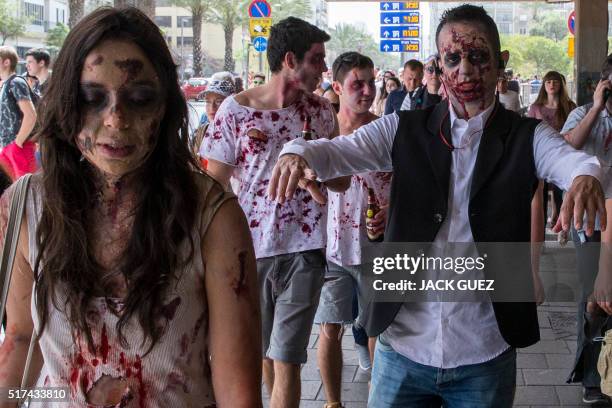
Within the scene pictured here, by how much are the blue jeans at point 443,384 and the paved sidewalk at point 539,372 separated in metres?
2.48

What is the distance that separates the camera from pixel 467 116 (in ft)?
9.83

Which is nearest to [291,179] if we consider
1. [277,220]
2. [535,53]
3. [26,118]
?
[277,220]

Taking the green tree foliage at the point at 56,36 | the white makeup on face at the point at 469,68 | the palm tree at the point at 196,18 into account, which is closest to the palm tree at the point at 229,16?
the palm tree at the point at 196,18

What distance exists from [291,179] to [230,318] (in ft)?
2.37

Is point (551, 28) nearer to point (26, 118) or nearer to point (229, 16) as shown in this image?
point (229, 16)

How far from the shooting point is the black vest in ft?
9.29

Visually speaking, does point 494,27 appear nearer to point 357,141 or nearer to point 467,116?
point 467,116

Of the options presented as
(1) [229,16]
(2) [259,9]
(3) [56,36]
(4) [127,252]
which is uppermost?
(3) [56,36]

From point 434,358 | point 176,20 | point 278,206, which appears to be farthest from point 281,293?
point 176,20

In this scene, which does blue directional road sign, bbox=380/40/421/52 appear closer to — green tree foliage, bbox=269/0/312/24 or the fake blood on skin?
green tree foliage, bbox=269/0/312/24

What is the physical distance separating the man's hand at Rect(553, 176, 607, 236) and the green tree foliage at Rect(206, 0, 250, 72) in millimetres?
33941

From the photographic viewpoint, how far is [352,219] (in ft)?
17.4

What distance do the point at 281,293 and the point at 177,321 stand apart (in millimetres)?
2642

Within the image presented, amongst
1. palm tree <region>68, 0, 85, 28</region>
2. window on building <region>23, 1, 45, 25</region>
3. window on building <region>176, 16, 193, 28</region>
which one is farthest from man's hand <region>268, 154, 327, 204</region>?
window on building <region>176, 16, 193, 28</region>
